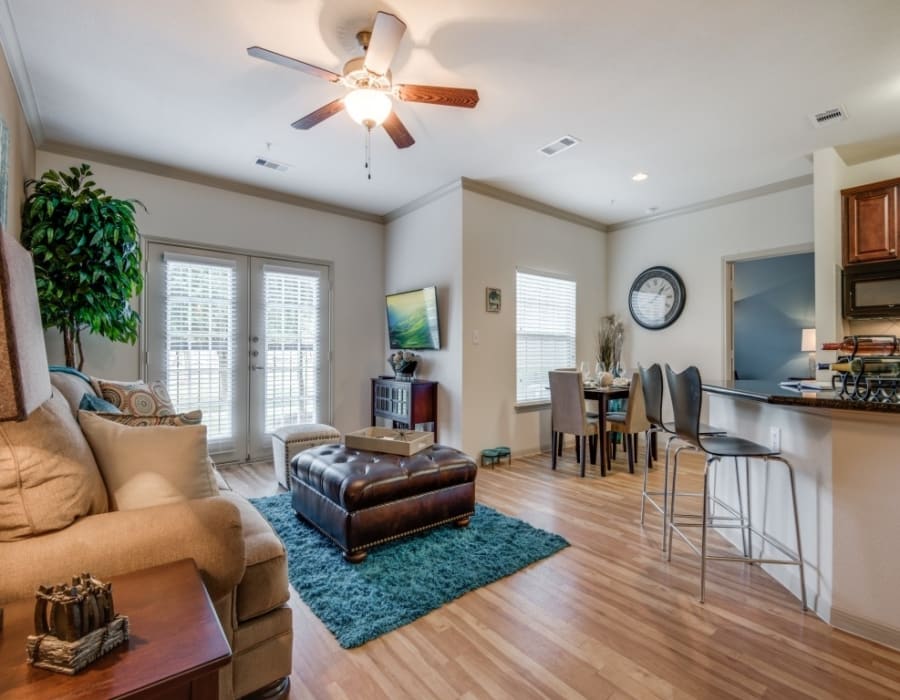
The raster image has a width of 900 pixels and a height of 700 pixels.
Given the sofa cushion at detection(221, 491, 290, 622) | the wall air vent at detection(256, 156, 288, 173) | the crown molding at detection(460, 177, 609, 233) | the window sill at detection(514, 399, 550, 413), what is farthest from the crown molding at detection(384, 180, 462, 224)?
the sofa cushion at detection(221, 491, 290, 622)

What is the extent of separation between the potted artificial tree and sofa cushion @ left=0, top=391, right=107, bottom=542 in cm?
231

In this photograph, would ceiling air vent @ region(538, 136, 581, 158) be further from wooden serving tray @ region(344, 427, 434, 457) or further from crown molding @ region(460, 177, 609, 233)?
wooden serving tray @ region(344, 427, 434, 457)

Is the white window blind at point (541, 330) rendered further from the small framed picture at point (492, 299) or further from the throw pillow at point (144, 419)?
the throw pillow at point (144, 419)

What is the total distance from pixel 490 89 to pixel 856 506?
292 cm

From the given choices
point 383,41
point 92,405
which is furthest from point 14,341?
point 383,41

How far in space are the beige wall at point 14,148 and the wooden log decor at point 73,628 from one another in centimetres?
280

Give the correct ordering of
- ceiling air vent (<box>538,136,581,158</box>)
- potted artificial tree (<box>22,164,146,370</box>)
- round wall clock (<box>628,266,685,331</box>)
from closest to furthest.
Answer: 1. potted artificial tree (<box>22,164,146,370</box>)
2. ceiling air vent (<box>538,136,581,158</box>)
3. round wall clock (<box>628,266,685,331</box>)

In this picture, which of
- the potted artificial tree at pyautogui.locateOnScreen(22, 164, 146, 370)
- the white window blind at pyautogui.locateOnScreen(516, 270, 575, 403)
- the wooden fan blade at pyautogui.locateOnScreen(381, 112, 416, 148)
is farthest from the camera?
the white window blind at pyautogui.locateOnScreen(516, 270, 575, 403)

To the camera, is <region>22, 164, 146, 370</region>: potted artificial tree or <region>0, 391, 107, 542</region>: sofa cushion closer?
<region>0, 391, 107, 542</region>: sofa cushion

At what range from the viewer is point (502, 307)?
4738 millimetres

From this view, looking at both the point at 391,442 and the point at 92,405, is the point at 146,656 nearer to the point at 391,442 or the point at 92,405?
the point at 92,405

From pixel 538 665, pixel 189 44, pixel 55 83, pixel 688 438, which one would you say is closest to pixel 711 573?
pixel 688 438

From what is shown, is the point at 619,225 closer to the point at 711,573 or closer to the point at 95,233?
the point at 711,573

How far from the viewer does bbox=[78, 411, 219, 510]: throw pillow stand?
140 centimetres
